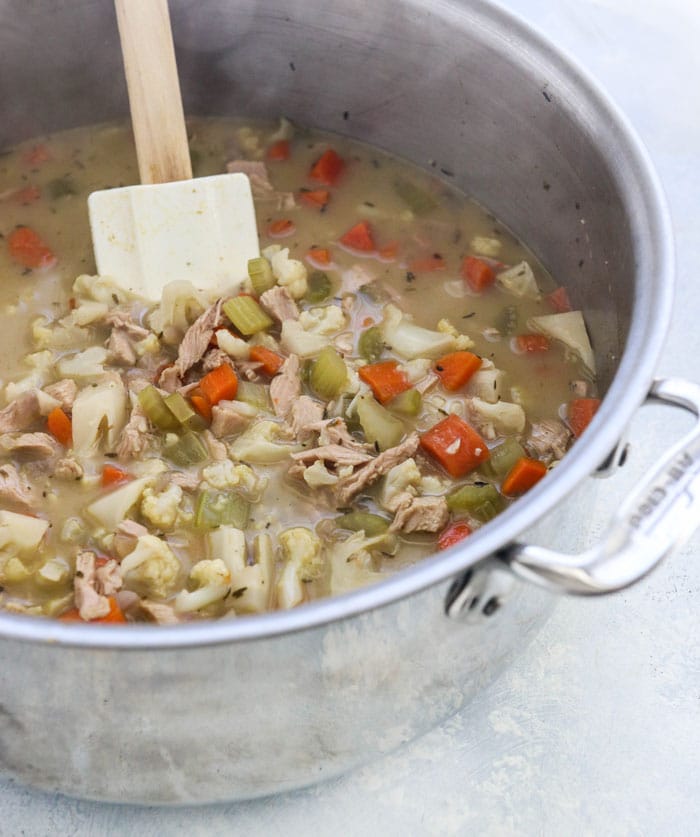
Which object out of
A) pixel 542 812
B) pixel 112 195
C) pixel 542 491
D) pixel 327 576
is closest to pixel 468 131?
pixel 112 195

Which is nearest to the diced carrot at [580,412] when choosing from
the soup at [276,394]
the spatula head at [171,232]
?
the soup at [276,394]

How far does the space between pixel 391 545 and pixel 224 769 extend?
0.57m

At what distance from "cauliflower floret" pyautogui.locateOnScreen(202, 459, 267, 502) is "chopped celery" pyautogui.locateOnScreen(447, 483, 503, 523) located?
41 centimetres

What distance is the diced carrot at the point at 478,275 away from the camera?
2.62m

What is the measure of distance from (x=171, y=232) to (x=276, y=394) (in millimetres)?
568

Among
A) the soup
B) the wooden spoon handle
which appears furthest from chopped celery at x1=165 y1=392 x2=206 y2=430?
the wooden spoon handle

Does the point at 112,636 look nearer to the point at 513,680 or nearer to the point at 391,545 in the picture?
the point at 391,545

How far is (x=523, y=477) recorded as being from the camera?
2.14 m

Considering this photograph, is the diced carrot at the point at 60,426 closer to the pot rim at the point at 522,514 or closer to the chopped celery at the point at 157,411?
the chopped celery at the point at 157,411

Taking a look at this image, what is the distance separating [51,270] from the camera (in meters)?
2.66

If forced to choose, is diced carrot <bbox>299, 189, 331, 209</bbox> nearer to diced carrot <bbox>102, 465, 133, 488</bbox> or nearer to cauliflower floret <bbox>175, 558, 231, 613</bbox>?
diced carrot <bbox>102, 465, 133, 488</bbox>

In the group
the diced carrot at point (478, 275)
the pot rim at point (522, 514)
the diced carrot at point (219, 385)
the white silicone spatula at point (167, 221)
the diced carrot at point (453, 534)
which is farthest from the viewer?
the diced carrot at point (478, 275)

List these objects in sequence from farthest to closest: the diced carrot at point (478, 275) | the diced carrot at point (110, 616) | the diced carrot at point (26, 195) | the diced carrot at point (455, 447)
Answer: the diced carrot at point (26, 195) < the diced carrot at point (478, 275) < the diced carrot at point (455, 447) < the diced carrot at point (110, 616)

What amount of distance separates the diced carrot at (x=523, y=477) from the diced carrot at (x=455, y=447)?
0.08m
